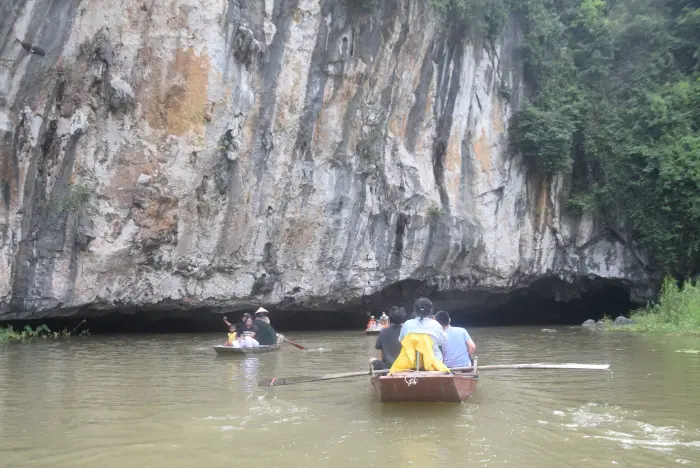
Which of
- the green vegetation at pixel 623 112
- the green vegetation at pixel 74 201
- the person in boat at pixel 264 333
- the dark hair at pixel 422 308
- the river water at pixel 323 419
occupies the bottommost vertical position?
the river water at pixel 323 419

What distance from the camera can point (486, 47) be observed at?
1909 cm

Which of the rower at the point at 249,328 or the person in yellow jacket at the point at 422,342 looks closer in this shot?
the person in yellow jacket at the point at 422,342

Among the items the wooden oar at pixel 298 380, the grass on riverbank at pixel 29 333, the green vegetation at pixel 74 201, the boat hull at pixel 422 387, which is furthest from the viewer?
the grass on riverbank at pixel 29 333

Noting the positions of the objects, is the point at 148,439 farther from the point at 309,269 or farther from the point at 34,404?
the point at 309,269

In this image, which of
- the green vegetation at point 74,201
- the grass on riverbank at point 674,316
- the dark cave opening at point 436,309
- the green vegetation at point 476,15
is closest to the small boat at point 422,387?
the green vegetation at point 74,201

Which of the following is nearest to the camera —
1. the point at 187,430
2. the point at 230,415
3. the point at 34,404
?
the point at 187,430

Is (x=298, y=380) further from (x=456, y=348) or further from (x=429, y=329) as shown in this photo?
(x=429, y=329)

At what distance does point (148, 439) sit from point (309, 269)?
1187 centimetres

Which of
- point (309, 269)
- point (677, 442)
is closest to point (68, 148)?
point (309, 269)

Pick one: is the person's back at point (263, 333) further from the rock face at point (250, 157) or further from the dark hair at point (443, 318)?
the dark hair at point (443, 318)

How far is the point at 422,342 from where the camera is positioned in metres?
6.30

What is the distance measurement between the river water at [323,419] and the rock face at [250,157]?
4.44 metres

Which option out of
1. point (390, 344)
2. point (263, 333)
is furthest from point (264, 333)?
point (390, 344)

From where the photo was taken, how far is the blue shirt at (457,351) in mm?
7223
